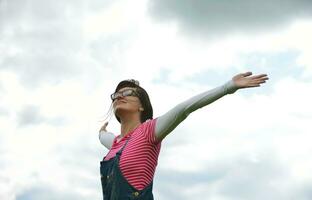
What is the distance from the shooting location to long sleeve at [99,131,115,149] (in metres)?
8.17

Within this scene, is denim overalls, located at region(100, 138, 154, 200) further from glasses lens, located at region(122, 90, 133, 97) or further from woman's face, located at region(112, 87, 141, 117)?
glasses lens, located at region(122, 90, 133, 97)

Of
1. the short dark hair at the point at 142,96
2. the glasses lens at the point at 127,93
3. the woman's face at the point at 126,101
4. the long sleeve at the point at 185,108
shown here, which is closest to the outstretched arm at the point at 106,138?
the short dark hair at the point at 142,96

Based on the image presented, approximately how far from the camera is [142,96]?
23.9 feet

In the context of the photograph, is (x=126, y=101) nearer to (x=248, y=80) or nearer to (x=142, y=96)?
(x=142, y=96)

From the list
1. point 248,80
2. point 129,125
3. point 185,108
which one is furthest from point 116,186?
point 248,80

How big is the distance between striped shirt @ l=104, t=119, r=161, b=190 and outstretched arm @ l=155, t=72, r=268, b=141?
12 centimetres

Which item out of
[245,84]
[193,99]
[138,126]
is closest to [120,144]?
[138,126]

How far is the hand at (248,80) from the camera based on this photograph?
5809 millimetres

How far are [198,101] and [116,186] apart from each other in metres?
1.27

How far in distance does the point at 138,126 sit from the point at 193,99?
114cm

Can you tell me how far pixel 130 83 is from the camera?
742 cm

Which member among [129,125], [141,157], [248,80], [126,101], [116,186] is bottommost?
[116,186]

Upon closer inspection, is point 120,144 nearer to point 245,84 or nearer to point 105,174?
point 105,174

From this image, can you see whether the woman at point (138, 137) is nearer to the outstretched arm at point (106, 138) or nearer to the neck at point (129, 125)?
the neck at point (129, 125)
